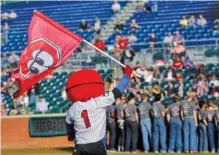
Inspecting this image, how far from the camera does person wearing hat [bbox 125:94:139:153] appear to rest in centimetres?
1703

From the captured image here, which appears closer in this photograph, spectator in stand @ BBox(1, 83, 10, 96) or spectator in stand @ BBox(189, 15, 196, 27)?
spectator in stand @ BBox(1, 83, 10, 96)

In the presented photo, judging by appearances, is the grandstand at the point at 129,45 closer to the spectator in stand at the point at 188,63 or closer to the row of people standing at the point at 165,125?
the spectator in stand at the point at 188,63

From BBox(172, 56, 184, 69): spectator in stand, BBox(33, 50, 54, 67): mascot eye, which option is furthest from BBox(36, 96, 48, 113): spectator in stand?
BBox(33, 50, 54, 67): mascot eye

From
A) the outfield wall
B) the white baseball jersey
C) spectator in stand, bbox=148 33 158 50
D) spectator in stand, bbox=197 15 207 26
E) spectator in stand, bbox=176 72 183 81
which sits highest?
spectator in stand, bbox=197 15 207 26

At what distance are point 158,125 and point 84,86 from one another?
1058 centimetres

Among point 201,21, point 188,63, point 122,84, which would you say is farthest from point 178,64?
point 122,84

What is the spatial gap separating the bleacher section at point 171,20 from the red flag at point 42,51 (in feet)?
45.7

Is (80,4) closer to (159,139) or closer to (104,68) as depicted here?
(104,68)

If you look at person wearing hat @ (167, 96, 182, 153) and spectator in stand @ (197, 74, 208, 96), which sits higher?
spectator in stand @ (197, 74, 208, 96)

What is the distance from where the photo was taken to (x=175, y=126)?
1658cm

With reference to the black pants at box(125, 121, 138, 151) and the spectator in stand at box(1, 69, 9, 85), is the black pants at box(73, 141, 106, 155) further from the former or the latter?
Answer: the spectator in stand at box(1, 69, 9, 85)

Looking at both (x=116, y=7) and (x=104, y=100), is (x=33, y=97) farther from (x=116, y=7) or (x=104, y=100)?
(x=104, y=100)

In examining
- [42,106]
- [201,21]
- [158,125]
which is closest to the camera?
[158,125]

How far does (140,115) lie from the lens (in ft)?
56.0
